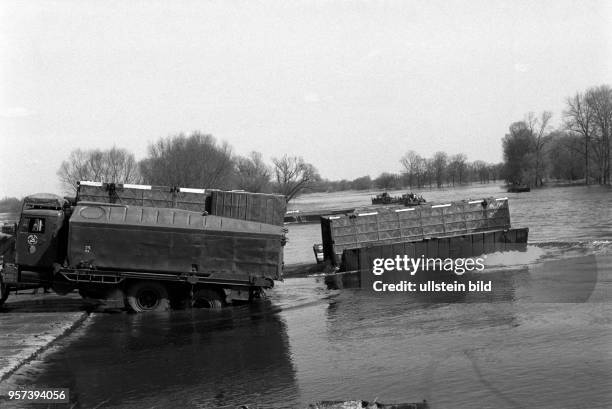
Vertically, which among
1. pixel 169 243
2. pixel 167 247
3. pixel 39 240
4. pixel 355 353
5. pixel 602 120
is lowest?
pixel 355 353

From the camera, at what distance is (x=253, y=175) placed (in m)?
117

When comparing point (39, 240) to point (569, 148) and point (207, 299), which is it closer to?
point (207, 299)

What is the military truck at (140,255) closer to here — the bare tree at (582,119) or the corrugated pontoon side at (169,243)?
the corrugated pontoon side at (169,243)

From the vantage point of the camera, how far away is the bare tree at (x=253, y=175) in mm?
104344

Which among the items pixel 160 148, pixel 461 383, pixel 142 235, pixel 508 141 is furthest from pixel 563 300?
pixel 508 141

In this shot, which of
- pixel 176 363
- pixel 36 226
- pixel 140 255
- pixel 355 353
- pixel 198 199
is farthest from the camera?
pixel 198 199

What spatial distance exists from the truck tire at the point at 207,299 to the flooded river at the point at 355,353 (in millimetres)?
484

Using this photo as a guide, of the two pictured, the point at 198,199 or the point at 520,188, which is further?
the point at 520,188

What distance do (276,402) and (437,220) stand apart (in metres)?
23.6

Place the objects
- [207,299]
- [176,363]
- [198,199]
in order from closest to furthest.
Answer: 1. [176,363]
2. [207,299]
3. [198,199]

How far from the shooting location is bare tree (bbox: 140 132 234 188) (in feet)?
311

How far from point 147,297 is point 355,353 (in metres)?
9.55

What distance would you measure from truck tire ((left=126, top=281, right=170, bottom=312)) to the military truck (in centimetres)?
3

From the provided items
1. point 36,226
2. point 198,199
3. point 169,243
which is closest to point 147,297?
point 169,243
